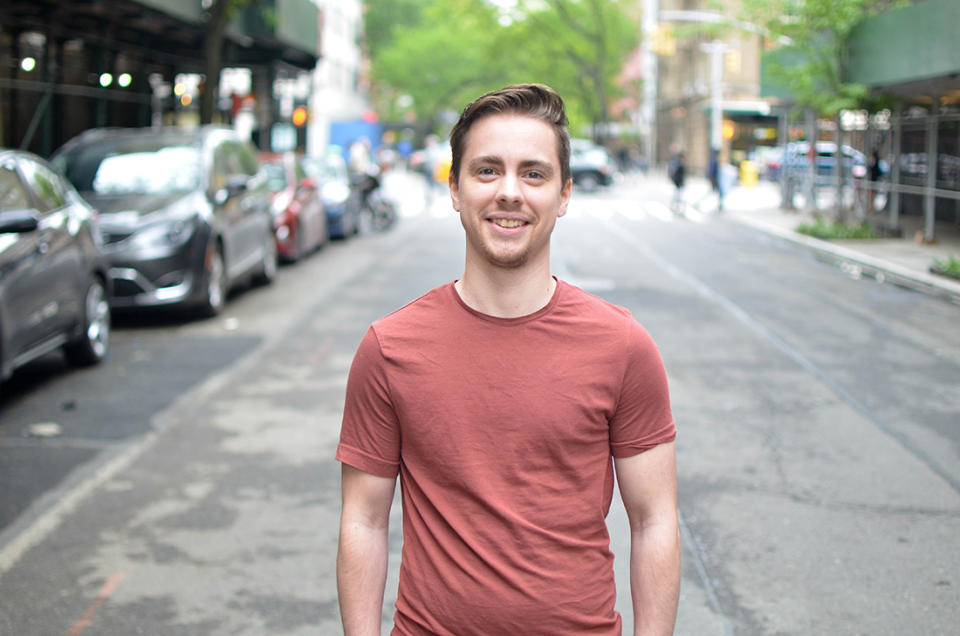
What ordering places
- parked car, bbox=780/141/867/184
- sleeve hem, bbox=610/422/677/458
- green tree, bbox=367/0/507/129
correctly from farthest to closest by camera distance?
green tree, bbox=367/0/507/129 → parked car, bbox=780/141/867/184 → sleeve hem, bbox=610/422/677/458

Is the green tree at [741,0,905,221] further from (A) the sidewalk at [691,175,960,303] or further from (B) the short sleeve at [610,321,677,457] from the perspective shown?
(B) the short sleeve at [610,321,677,457]

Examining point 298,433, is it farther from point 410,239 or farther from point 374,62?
point 374,62

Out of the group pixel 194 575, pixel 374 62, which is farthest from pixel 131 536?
pixel 374 62

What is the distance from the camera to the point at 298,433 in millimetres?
7695

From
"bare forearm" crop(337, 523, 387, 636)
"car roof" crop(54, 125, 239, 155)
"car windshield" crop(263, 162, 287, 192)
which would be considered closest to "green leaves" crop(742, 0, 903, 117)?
"car windshield" crop(263, 162, 287, 192)

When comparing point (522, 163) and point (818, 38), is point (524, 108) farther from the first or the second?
point (818, 38)

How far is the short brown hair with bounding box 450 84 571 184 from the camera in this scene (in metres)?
2.24

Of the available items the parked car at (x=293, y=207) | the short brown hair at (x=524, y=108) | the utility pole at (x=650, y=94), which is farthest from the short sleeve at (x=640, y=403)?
the utility pole at (x=650, y=94)

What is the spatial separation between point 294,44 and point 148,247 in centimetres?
2071

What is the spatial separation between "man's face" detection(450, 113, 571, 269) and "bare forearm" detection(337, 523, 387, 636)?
1.87ft

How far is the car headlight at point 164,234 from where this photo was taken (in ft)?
39.5

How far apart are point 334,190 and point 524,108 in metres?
20.8

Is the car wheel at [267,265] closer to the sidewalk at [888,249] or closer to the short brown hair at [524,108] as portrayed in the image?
the sidewalk at [888,249]

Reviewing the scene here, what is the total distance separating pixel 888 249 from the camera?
71.0ft
